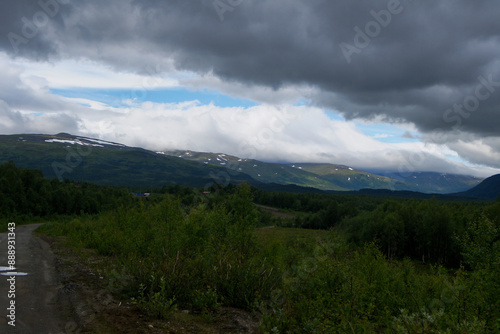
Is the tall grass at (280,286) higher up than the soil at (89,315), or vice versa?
the tall grass at (280,286)

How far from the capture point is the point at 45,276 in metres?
13.8

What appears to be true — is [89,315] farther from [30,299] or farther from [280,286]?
[280,286]

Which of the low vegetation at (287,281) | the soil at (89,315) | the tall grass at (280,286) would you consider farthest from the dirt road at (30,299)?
the tall grass at (280,286)

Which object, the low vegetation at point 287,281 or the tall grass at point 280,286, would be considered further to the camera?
the low vegetation at point 287,281

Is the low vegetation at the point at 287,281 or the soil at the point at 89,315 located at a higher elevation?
the low vegetation at the point at 287,281

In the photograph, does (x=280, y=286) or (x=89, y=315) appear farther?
(x=280, y=286)

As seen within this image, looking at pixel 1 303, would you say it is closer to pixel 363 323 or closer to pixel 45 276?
pixel 45 276

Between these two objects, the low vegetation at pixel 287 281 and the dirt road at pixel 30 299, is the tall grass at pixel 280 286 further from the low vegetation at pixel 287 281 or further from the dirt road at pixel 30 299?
the dirt road at pixel 30 299

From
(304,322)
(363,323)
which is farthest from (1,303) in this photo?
(363,323)

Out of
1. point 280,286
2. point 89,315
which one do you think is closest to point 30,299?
point 89,315

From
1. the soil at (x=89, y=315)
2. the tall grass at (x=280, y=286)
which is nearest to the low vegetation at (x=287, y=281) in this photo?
the tall grass at (x=280, y=286)

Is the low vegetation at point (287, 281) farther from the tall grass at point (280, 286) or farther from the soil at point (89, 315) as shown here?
the soil at point (89, 315)

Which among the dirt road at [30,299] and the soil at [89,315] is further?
the soil at [89,315]

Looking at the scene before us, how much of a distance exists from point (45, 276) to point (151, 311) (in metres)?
7.21
